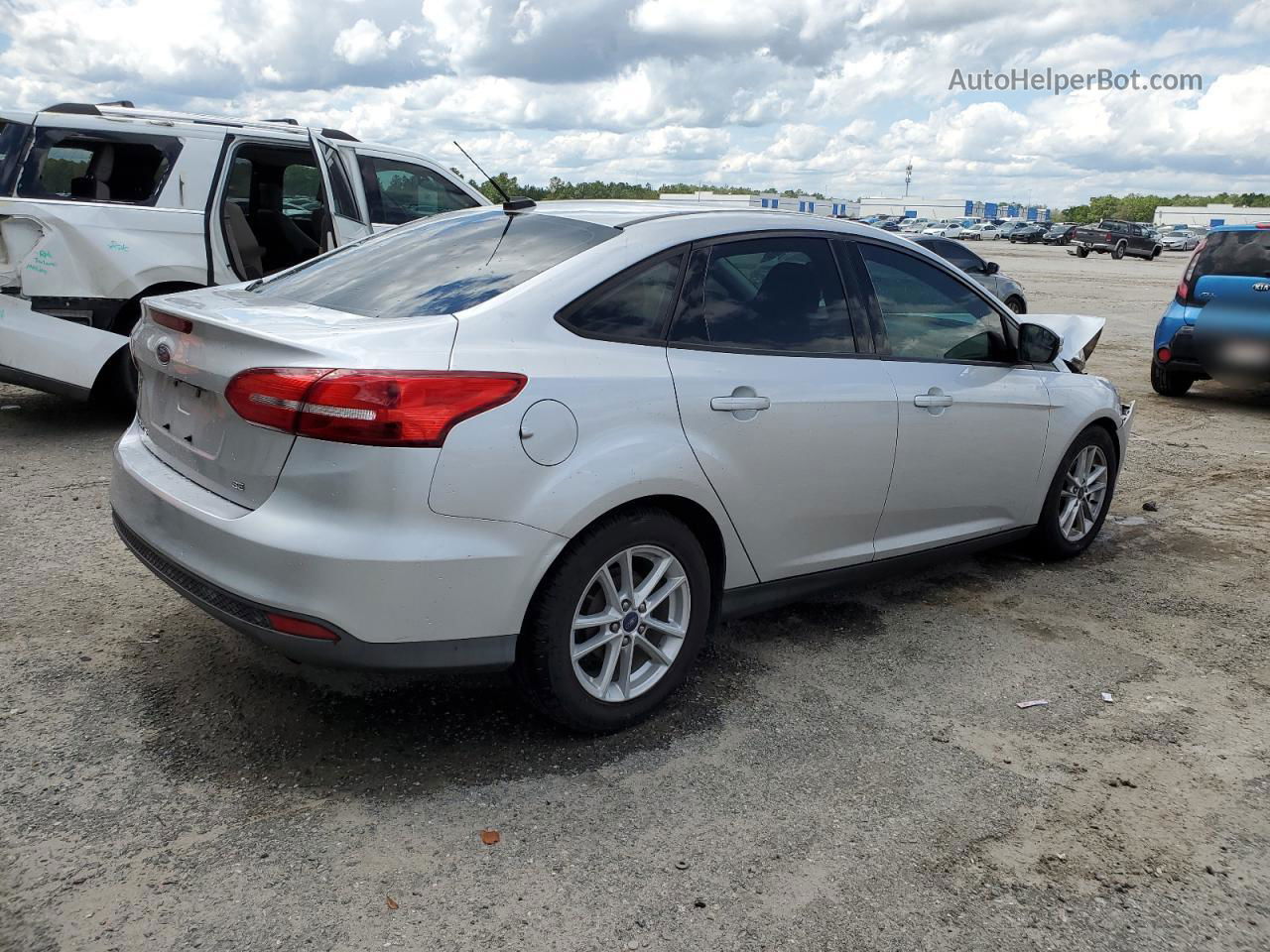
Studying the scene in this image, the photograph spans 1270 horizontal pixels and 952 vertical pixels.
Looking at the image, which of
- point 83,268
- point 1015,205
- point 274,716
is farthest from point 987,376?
point 1015,205

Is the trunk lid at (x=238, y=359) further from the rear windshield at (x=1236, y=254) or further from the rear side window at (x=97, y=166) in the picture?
the rear windshield at (x=1236, y=254)

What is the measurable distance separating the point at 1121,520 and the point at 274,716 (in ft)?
16.1

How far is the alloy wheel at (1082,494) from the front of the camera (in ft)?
18.0

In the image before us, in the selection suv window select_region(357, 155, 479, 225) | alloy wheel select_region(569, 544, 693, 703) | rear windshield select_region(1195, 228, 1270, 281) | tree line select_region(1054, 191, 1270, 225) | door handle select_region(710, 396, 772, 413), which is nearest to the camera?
alloy wheel select_region(569, 544, 693, 703)

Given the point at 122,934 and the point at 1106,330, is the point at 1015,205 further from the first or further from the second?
the point at 122,934

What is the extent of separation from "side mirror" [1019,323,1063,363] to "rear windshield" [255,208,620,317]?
7.18ft

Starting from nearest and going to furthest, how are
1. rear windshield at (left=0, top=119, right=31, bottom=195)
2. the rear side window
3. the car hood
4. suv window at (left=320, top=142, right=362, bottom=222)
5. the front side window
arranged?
1. the car hood
2. rear windshield at (left=0, top=119, right=31, bottom=195)
3. the rear side window
4. suv window at (left=320, top=142, right=362, bottom=222)
5. the front side window

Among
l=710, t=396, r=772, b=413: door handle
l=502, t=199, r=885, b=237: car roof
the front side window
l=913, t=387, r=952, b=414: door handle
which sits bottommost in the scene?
the front side window

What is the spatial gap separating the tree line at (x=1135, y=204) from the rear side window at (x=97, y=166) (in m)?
127

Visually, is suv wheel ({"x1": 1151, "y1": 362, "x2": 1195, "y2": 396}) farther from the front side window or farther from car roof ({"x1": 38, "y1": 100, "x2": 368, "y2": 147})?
Result: car roof ({"x1": 38, "y1": 100, "x2": 368, "y2": 147})

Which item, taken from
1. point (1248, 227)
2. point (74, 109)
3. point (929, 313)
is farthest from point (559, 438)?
point (1248, 227)

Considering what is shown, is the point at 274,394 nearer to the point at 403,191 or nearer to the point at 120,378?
the point at 120,378

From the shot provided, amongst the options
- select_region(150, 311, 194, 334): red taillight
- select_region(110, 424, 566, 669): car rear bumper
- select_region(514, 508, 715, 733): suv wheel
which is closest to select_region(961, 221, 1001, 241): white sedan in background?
select_region(514, 508, 715, 733): suv wheel

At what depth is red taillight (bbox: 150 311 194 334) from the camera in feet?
11.2
